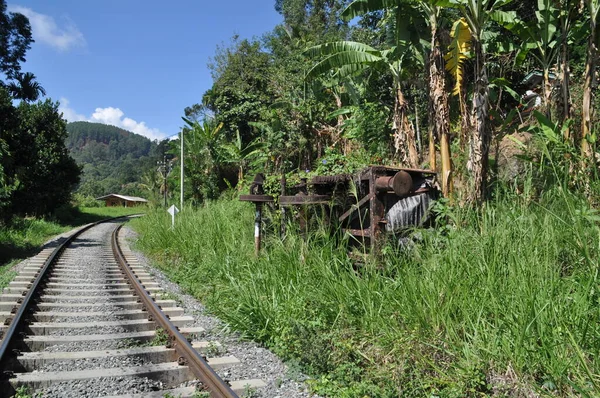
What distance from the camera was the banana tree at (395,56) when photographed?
374 inches

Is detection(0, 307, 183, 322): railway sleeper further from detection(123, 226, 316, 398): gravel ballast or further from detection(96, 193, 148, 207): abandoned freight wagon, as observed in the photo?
detection(96, 193, 148, 207): abandoned freight wagon

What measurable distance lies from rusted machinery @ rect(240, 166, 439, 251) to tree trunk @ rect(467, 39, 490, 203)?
0.72 m

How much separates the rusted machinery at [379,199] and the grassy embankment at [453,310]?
61 cm

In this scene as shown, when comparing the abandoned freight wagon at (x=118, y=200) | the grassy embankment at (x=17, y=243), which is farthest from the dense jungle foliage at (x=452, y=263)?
the abandoned freight wagon at (x=118, y=200)

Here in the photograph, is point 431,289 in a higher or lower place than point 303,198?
lower

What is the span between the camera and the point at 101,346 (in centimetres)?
510

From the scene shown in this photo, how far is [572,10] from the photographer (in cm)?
838

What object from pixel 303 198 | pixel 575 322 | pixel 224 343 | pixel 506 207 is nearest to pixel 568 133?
pixel 506 207

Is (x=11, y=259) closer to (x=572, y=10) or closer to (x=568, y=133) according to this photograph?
(x=568, y=133)

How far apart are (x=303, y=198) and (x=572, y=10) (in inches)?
241

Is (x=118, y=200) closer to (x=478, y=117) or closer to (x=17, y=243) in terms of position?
(x=17, y=243)

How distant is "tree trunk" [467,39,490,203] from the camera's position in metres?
6.79

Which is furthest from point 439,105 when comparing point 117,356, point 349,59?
point 117,356

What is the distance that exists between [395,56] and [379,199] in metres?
4.76
